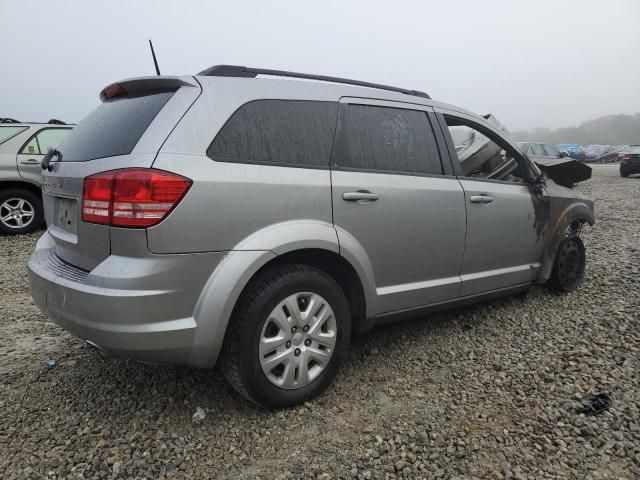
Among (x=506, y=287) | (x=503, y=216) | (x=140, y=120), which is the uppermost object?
(x=140, y=120)

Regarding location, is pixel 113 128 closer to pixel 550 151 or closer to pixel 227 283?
pixel 227 283

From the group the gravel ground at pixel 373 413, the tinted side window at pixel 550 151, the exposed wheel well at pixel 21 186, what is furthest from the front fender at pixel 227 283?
the tinted side window at pixel 550 151

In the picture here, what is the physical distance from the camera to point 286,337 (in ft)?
7.49

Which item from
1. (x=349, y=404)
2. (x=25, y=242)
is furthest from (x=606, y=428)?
(x=25, y=242)

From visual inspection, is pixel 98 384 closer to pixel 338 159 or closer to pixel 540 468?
pixel 338 159

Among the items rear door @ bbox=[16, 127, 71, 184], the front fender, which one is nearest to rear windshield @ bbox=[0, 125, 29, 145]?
rear door @ bbox=[16, 127, 71, 184]

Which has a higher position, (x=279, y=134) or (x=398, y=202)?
(x=279, y=134)

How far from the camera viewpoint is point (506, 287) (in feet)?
11.5

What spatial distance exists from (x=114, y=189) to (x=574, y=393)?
2617mm

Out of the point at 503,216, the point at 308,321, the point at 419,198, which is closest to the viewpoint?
the point at 308,321

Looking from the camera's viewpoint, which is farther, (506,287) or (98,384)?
(506,287)

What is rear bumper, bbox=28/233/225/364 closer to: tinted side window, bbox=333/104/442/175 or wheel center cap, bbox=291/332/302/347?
wheel center cap, bbox=291/332/302/347

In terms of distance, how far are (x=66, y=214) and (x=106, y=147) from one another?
43cm

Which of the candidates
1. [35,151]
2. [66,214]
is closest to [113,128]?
[66,214]
